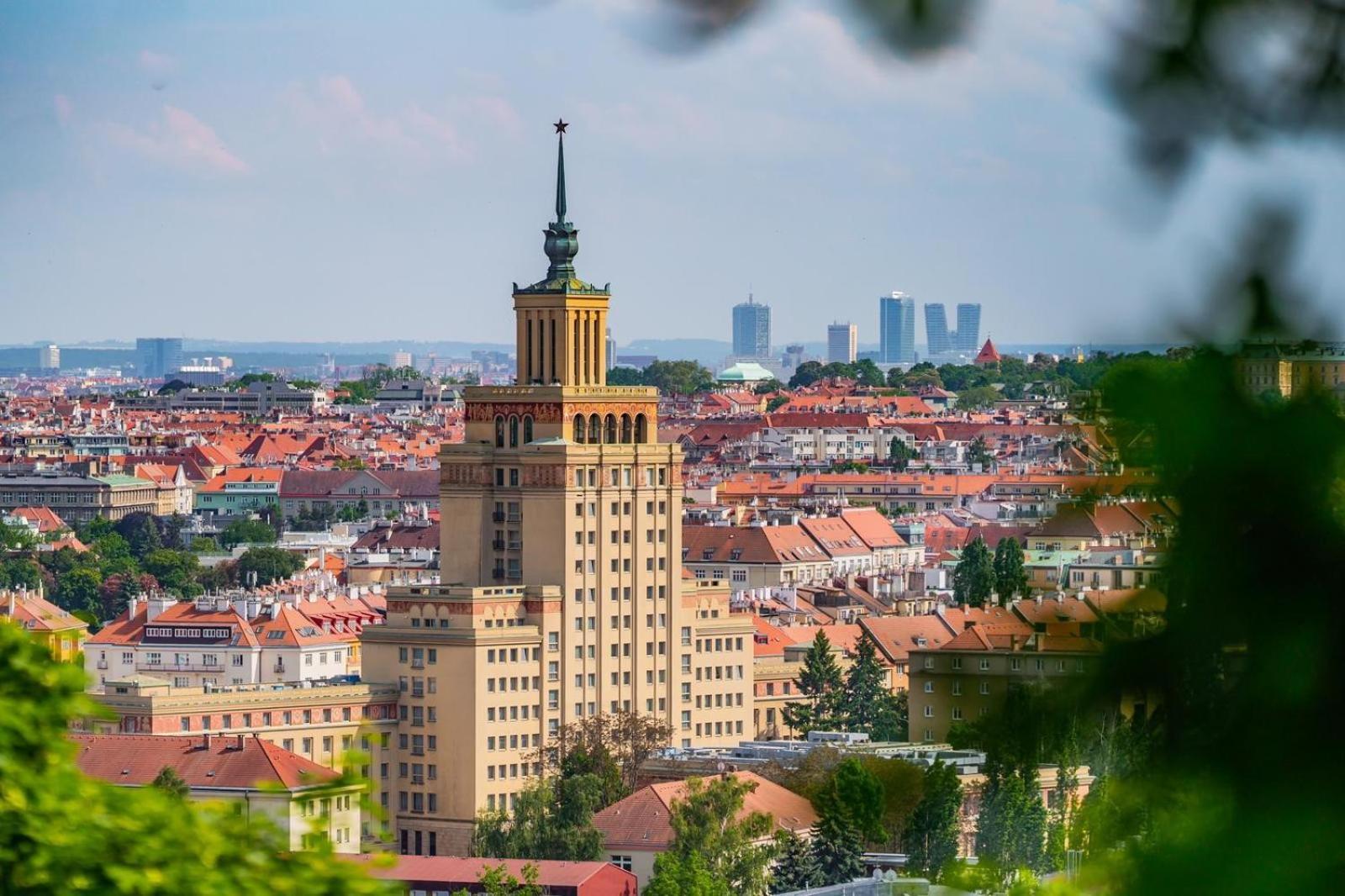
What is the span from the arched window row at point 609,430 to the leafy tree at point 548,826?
5812mm

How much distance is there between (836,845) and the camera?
26328mm

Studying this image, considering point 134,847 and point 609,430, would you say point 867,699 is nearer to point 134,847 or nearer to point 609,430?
point 609,430

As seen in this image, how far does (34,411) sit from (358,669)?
74374mm

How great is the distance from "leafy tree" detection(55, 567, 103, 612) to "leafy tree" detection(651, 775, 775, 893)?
27842 millimetres

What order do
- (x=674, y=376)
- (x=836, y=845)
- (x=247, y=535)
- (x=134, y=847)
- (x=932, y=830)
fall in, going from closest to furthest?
(x=134, y=847) → (x=932, y=830) → (x=836, y=845) → (x=247, y=535) → (x=674, y=376)

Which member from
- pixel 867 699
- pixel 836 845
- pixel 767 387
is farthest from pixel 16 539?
pixel 767 387

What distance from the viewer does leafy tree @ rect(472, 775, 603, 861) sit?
27.8 metres

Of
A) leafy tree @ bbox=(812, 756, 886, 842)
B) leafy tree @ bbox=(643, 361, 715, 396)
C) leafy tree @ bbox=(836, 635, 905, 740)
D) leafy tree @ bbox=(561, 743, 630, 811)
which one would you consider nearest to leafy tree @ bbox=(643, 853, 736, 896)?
leafy tree @ bbox=(812, 756, 886, 842)

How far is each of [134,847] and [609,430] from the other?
33.4 m

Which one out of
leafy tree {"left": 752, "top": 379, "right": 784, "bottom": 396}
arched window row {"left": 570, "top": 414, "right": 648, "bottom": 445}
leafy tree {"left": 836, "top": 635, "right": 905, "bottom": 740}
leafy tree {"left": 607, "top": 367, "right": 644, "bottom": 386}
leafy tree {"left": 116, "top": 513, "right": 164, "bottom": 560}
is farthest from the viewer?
leafy tree {"left": 752, "top": 379, "right": 784, "bottom": 396}

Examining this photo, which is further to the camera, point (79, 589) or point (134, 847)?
point (79, 589)

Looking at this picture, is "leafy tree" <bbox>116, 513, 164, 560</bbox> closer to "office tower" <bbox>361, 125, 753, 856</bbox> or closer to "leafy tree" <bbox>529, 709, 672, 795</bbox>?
"office tower" <bbox>361, 125, 753, 856</bbox>

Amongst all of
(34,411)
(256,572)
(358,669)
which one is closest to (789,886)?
(358,669)

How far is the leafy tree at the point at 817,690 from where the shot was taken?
3662 cm
